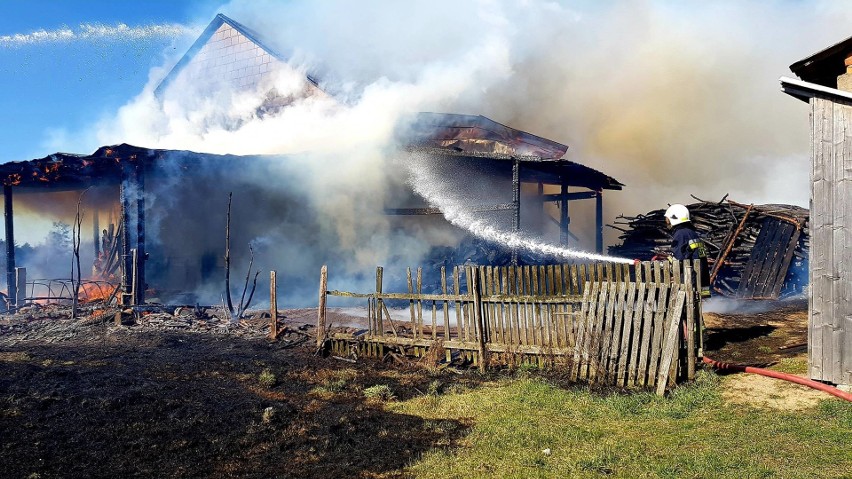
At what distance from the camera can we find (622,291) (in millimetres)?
7566

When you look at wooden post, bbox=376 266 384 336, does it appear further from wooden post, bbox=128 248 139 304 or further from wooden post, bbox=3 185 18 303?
wooden post, bbox=3 185 18 303

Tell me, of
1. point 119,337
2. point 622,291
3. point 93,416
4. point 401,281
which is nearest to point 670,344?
point 622,291

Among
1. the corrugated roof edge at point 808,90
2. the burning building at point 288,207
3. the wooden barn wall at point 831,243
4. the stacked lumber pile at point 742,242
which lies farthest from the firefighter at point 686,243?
the stacked lumber pile at point 742,242

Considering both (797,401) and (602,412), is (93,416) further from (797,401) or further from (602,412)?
(797,401)

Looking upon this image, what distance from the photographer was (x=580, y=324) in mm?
7820

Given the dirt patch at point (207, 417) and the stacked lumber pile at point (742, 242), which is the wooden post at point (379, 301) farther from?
the stacked lumber pile at point (742, 242)

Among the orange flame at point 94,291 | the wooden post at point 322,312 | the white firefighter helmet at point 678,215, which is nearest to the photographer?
the white firefighter helmet at point 678,215

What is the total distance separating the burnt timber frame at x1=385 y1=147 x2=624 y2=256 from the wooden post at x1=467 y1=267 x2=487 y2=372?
5968 millimetres

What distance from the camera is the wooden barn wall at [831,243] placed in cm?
673

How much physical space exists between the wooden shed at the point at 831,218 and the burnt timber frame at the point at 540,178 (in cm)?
791

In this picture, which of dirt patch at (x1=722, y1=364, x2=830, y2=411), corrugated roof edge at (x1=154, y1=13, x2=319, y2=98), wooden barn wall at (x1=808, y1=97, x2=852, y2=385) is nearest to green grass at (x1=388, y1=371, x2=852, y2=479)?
dirt patch at (x1=722, y1=364, x2=830, y2=411)

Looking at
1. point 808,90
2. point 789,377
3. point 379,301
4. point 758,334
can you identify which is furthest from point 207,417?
point 758,334

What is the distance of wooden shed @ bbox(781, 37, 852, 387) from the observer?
673 cm

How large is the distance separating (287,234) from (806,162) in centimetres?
2172
